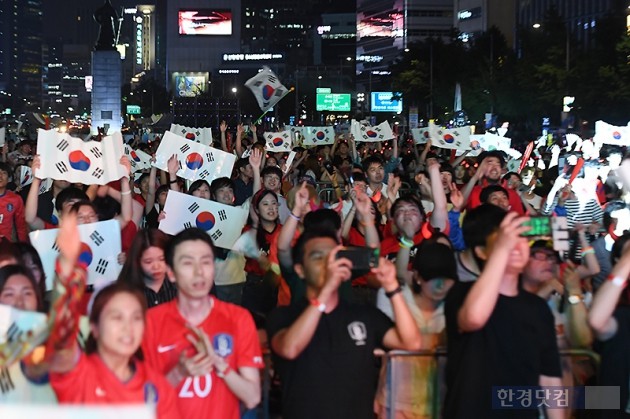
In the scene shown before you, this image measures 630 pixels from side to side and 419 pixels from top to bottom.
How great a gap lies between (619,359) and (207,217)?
446 cm

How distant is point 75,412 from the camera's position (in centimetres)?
333

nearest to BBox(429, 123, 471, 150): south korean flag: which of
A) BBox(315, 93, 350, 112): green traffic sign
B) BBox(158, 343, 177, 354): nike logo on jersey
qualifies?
BBox(158, 343, 177, 354): nike logo on jersey

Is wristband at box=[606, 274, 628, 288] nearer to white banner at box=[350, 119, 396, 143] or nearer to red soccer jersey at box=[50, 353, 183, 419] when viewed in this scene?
red soccer jersey at box=[50, 353, 183, 419]

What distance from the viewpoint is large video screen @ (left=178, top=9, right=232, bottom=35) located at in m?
128

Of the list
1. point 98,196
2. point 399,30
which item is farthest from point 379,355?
point 399,30

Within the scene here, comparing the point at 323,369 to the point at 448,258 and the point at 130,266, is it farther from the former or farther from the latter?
the point at 130,266

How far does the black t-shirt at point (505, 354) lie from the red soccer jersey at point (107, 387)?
143cm

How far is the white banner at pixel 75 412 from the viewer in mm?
3266

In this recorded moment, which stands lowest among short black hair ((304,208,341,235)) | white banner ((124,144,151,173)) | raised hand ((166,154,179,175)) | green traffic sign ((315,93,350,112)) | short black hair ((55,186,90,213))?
short black hair ((304,208,341,235))

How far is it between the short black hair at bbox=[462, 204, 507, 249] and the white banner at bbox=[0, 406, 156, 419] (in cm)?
230

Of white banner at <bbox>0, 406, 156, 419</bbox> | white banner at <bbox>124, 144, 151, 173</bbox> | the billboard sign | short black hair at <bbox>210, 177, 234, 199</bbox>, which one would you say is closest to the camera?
white banner at <bbox>0, 406, 156, 419</bbox>

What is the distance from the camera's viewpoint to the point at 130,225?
8219 mm

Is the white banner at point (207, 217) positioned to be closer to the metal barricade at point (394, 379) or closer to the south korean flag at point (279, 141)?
the metal barricade at point (394, 379)

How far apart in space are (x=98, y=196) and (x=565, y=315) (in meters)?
5.28
